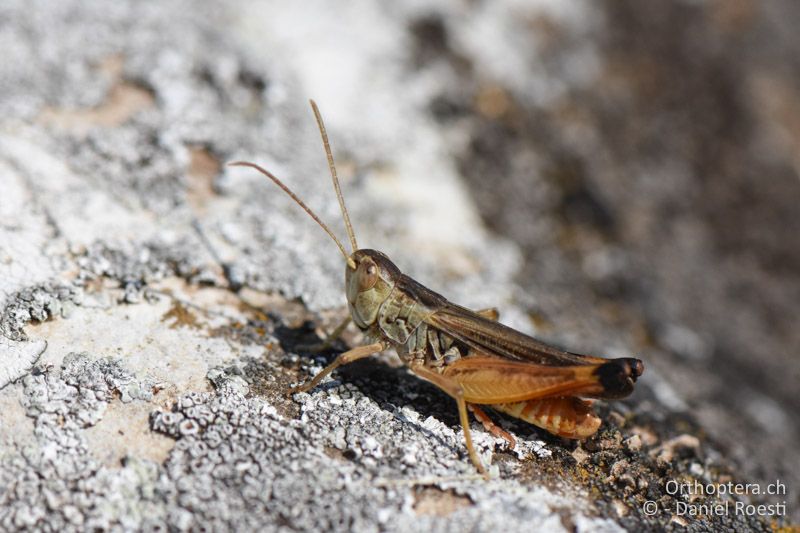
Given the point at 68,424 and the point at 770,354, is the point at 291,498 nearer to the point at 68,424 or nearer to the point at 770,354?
the point at 68,424

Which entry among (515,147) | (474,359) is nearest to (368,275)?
(474,359)

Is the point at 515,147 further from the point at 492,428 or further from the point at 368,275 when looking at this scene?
the point at 492,428

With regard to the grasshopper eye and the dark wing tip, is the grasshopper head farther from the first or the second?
the dark wing tip

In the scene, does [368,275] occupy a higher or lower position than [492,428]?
higher

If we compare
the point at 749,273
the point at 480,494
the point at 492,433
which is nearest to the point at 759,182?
the point at 749,273

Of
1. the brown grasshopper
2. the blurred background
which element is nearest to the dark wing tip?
the brown grasshopper

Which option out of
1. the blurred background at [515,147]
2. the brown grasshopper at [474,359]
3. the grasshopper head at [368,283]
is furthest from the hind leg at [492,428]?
the blurred background at [515,147]

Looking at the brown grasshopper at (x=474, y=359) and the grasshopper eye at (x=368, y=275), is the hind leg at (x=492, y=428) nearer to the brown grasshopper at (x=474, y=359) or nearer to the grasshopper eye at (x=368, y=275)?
the brown grasshopper at (x=474, y=359)
